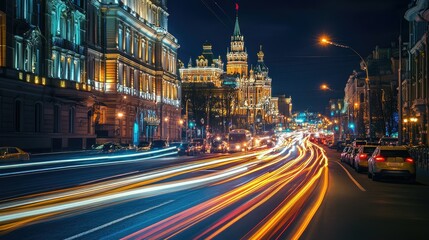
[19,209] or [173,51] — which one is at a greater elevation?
[173,51]

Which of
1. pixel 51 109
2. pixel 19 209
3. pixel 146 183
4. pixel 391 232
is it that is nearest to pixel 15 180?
pixel 146 183

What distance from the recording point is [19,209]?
1486 centimetres

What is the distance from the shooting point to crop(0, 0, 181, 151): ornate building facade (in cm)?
4759

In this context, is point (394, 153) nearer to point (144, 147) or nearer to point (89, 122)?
point (144, 147)

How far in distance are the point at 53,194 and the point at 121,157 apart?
31949 mm

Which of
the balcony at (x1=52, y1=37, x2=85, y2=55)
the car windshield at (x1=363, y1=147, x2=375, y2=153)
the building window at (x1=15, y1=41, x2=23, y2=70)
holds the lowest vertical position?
the car windshield at (x1=363, y1=147, x2=375, y2=153)

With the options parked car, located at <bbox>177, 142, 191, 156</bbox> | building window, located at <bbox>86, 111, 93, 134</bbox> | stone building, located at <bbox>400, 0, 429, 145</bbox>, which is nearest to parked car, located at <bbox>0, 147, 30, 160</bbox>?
parked car, located at <bbox>177, 142, 191, 156</bbox>

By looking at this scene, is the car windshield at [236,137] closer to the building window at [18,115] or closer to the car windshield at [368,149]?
the building window at [18,115]

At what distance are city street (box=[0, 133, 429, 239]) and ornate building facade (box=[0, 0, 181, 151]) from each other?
965 inches

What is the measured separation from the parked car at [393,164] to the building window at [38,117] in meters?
33.5

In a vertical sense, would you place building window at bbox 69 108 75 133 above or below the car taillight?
above

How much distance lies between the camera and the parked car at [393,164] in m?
25.8

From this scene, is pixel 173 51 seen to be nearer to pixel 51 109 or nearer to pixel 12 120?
A: pixel 51 109

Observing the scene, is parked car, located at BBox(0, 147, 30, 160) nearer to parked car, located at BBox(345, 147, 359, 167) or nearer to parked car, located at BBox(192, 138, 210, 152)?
parked car, located at BBox(345, 147, 359, 167)
